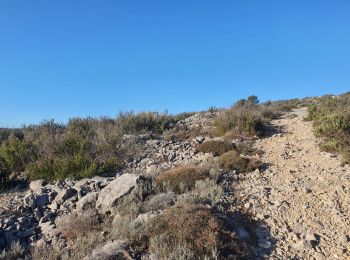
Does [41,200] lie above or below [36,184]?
below

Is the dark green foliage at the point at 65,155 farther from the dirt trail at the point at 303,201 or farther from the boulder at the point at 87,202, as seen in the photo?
the dirt trail at the point at 303,201

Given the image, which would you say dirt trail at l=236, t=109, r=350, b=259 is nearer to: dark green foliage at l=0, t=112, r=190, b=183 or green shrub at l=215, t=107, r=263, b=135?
green shrub at l=215, t=107, r=263, b=135

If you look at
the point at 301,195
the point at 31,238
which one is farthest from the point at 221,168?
the point at 31,238

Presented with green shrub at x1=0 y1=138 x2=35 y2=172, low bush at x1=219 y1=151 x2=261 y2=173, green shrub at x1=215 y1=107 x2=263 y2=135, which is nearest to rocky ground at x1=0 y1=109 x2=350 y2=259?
low bush at x1=219 y1=151 x2=261 y2=173

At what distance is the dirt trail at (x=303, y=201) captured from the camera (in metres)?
6.27

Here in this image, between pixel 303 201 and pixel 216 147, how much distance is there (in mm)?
4173

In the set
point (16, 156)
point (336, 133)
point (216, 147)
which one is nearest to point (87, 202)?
point (16, 156)

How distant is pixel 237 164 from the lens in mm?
9750

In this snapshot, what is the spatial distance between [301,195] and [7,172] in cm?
782

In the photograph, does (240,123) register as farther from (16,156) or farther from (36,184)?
(16,156)

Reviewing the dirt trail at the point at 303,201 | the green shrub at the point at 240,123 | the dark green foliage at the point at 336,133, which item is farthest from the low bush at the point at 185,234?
the green shrub at the point at 240,123

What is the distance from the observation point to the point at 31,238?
709 centimetres

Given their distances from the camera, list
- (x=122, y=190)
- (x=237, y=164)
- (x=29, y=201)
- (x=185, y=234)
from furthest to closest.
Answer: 1. (x=237, y=164)
2. (x=29, y=201)
3. (x=122, y=190)
4. (x=185, y=234)

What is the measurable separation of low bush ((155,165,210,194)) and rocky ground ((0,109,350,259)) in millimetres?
476
